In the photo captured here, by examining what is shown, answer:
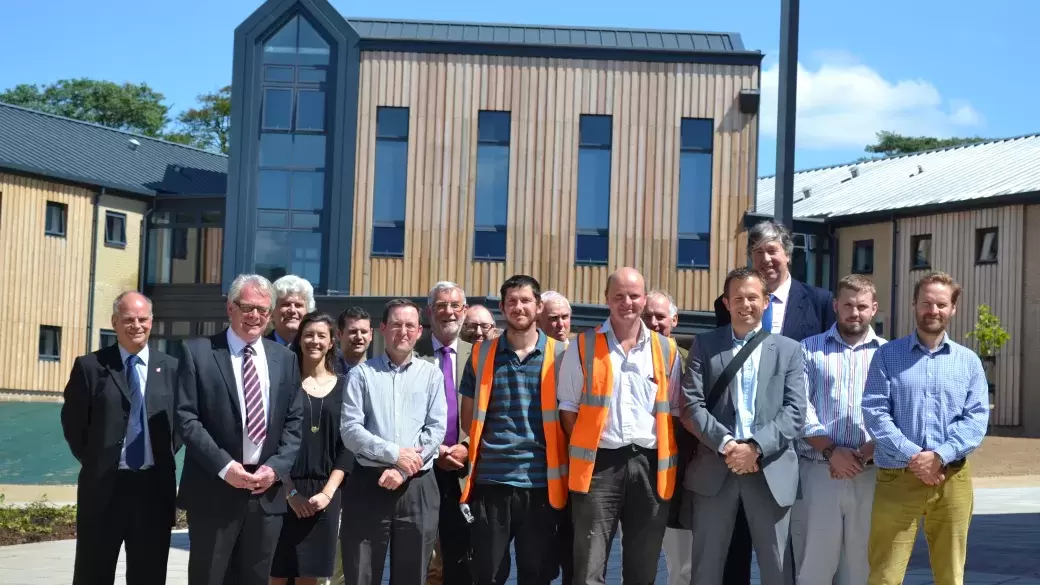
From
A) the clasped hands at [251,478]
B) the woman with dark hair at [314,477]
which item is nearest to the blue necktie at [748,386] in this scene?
the woman with dark hair at [314,477]

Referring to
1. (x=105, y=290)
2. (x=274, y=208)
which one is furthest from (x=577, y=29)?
(x=105, y=290)

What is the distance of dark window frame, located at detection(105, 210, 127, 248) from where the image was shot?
138 feet

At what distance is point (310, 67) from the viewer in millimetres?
31641

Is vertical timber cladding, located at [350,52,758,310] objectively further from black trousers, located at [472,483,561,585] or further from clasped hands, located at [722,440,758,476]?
clasped hands, located at [722,440,758,476]

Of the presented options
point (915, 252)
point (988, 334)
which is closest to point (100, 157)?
point (915, 252)

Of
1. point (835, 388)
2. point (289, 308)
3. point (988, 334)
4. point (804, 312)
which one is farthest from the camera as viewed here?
point (988, 334)

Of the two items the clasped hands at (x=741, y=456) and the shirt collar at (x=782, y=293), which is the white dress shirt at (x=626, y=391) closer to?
the clasped hands at (x=741, y=456)

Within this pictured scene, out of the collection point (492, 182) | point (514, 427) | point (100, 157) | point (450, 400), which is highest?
point (100, 157)

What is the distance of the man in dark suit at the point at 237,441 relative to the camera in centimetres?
748

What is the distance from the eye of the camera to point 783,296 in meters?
8.50

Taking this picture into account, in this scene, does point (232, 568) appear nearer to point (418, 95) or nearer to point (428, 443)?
point (428, 443)

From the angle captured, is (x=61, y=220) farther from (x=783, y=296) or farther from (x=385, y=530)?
(x=783, y=296)

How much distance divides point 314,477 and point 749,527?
2595mm

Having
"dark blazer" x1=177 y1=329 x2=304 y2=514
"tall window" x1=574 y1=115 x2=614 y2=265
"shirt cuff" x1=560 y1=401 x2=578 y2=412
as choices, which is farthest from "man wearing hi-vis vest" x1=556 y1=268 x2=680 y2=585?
"tall window" x1=574 y1=115 x2=614 y2=265
